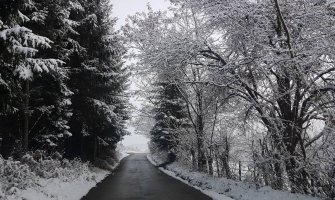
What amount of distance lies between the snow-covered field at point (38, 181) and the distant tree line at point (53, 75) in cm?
130

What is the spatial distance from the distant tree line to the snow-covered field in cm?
130

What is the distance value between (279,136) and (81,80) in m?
14.5

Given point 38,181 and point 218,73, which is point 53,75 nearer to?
point 38,181

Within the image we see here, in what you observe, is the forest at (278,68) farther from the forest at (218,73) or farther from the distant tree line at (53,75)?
the distant tree line at (53,75)

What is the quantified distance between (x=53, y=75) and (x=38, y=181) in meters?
4.98

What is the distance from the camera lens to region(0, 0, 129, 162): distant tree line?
920 cm

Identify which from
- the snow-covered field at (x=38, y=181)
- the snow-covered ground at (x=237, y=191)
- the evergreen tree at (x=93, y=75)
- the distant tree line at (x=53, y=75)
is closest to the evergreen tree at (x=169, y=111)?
the distant tree line at (x=53, y=75)

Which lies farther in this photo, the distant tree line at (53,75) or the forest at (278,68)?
the forest at (278,68)

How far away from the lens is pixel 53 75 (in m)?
15.8

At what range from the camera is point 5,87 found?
8789 millimetres

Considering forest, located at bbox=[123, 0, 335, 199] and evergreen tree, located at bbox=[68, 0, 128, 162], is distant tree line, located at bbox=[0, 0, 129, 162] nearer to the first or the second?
evergreen tree, located at bbox=[68, 0, 128, 162]

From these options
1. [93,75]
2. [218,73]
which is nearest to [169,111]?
[93,75]

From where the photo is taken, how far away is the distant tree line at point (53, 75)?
30.2ft

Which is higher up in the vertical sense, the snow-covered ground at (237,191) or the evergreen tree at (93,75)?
the evergreen tree at (93,75)
